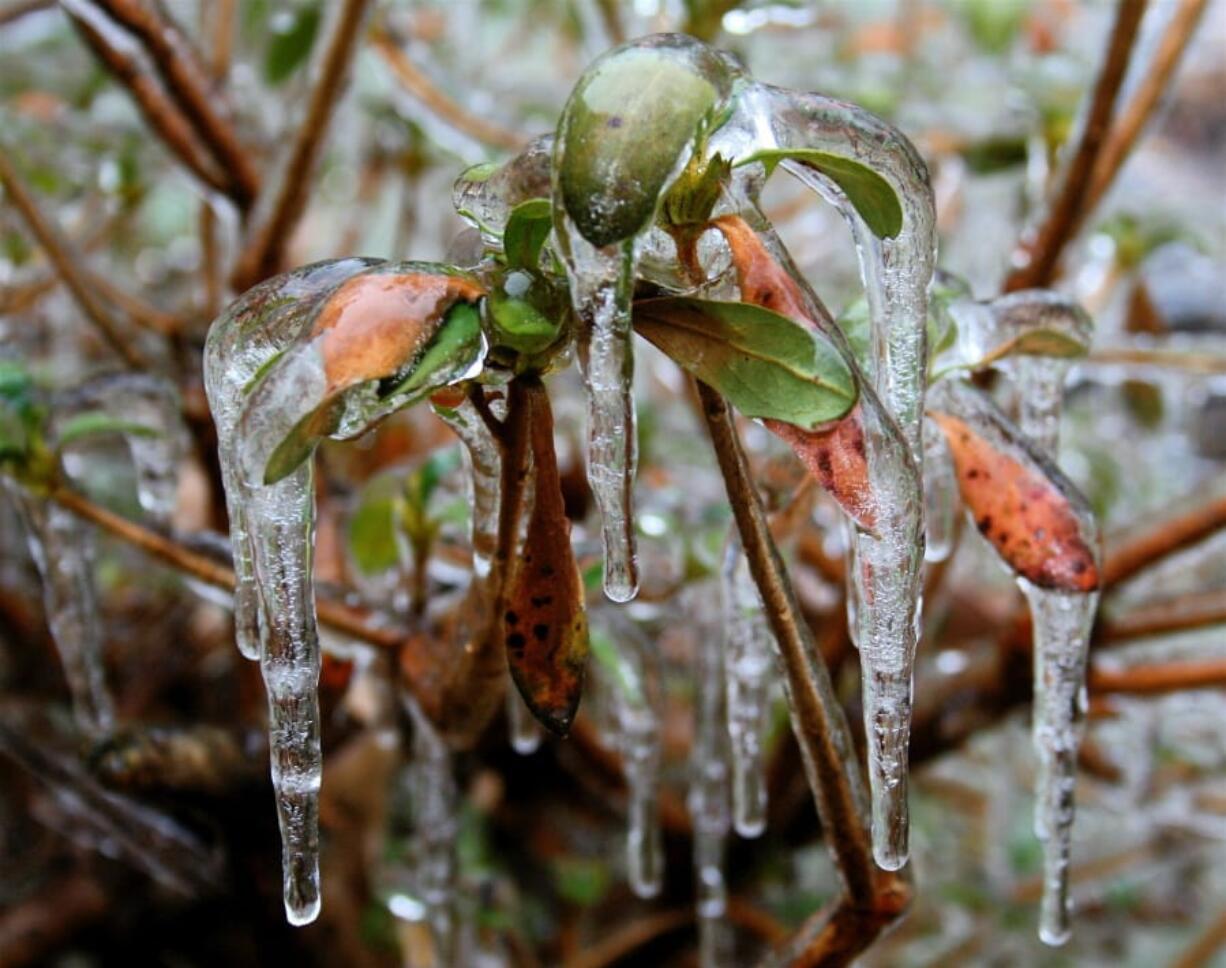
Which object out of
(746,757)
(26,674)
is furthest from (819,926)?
(26,674)

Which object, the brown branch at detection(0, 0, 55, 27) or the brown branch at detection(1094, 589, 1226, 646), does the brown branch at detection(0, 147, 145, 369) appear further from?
the brown branch at detection(1094, 589, 1226, 646)

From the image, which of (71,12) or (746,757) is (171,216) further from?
(746,757)

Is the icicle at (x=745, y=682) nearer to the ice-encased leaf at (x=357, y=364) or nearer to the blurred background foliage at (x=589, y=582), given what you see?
the blurred background foliage at (x=589, y=582)

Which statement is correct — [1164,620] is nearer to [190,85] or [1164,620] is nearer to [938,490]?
[938,490]

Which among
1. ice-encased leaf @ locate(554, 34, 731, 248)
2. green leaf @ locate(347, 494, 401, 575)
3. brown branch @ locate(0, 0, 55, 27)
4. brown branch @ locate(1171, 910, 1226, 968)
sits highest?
ice-encased leaf @ locate(554, 34, 731, 248)

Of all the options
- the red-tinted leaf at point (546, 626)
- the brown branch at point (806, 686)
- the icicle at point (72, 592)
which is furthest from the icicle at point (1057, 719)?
the icicle at point (72, 592)

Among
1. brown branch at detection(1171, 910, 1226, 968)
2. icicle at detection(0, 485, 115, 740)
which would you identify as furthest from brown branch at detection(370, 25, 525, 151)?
brown branch at detection(1171, 910, 1226, 968)

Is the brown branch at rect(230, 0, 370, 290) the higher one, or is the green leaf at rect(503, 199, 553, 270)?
the green leaf at rect(503, 199, 553, 270)
